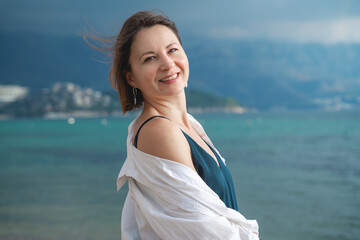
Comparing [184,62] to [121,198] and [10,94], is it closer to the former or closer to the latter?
[121,198]

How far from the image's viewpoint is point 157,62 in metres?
1.63

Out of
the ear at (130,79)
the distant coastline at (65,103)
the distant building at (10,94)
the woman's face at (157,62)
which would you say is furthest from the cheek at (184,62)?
the distant building at (10,94)

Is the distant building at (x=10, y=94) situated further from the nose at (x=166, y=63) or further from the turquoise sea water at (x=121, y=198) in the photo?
the nose at (x=166, y=63)

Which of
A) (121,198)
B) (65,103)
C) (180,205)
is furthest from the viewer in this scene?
(65,103)

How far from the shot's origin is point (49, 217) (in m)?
8.91

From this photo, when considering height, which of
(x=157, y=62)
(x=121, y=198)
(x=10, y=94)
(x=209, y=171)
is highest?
(x=157, y=62)

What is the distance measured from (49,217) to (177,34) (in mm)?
7957

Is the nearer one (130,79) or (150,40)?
(150,40)

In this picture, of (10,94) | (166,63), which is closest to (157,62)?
(166,63)

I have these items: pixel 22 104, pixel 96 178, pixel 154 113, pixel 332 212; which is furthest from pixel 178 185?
pixel 22 104

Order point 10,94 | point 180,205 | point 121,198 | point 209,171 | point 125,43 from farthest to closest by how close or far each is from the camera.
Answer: point 10,94 → point 121,198 → point 125,43 → point 209,171 → point 180,205

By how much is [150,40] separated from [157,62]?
9cm

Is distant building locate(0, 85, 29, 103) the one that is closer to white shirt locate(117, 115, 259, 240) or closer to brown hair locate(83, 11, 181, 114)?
brown hair locate(83, 11, 181, 114)

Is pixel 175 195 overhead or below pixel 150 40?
below
